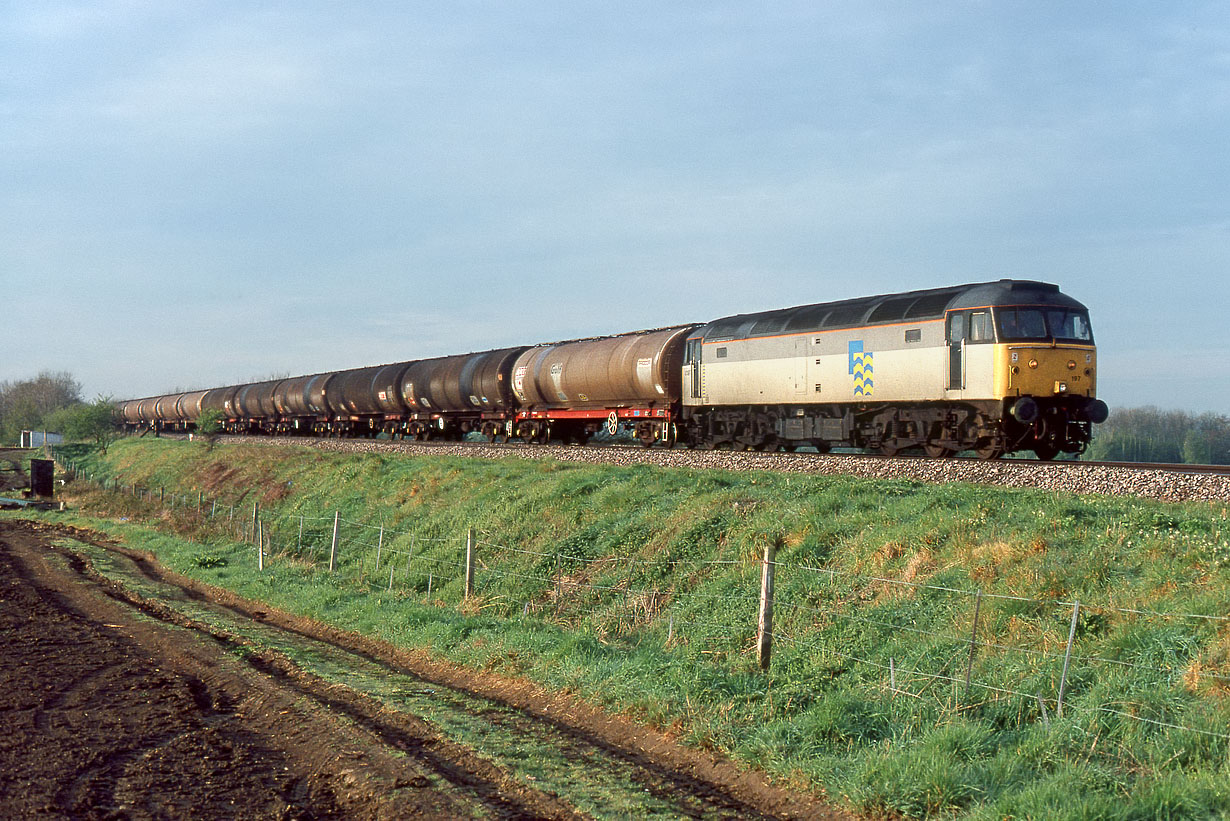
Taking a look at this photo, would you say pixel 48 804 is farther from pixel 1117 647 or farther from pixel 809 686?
pixel 1117 647

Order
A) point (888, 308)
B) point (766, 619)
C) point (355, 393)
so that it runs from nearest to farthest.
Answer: point (766, 619)
point (888, 308)
point (355, 393)

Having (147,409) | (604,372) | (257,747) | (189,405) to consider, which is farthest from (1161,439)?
(147,409)

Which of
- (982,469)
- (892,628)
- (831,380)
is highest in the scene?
(831,380)

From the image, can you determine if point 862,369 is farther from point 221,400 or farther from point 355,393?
point 221,400

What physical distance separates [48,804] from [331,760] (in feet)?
7.25

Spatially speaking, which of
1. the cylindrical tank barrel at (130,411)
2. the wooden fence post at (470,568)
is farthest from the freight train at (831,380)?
the cylindrical tank barrel at (130,411)

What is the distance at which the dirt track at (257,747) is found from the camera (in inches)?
299

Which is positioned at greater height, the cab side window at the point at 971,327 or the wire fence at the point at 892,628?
the cab side window at the point at 971,327

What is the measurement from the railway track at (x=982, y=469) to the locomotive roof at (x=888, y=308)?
3234 mm

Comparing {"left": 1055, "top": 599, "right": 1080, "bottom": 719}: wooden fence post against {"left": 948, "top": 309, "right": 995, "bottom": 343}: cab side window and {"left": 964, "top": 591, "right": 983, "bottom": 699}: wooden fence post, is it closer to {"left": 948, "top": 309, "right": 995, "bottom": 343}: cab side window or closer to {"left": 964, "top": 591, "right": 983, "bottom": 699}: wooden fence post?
{"left": 964, "top": 591, "right": 983, "bottom": 699}: wooden fence post

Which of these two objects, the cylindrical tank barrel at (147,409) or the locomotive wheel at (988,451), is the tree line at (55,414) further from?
the locomotive wheel at (988,451)

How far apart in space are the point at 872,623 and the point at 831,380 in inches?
482

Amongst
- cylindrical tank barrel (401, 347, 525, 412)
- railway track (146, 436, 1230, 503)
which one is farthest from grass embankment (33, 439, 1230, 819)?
cylindrical tank barrel (401, 347, 525, 412)

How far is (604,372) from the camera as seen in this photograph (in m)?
29.5
